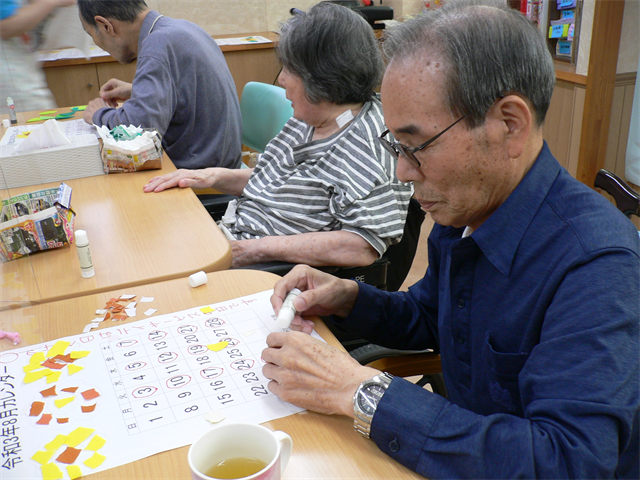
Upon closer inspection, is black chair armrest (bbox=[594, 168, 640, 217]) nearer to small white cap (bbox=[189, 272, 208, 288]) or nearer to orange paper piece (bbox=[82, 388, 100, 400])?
small white cap (bbox=[189, 272, 208, 288])

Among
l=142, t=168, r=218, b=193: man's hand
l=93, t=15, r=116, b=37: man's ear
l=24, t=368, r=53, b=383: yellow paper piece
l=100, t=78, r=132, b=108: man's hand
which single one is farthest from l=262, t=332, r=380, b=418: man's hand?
l=100, t=78, r=132, b=108: man's hand

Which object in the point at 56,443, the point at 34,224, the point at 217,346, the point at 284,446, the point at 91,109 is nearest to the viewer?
the point at 284,446

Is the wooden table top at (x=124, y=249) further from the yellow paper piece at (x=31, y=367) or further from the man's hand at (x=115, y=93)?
the man's hand at (x=115, y=93)

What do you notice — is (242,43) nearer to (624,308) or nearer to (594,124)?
(594,124)

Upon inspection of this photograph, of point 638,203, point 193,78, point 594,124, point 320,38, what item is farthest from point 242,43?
point 638,203

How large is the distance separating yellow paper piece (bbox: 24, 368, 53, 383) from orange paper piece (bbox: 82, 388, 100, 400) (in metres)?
0.09

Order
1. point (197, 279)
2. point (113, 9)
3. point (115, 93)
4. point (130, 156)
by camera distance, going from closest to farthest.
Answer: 1. point (197, 279)
2. point (130, 156)
3. point (113, 9)
4. point (115, 93)

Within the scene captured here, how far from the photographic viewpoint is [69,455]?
745 mm

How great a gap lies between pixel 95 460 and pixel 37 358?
0.98 feet

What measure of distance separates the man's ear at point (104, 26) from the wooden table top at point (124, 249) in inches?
35.9

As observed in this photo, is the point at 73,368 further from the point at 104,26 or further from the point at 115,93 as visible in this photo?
the point at 115,93

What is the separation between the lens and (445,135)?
84 cm

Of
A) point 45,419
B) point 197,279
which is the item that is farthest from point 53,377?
point 197,279

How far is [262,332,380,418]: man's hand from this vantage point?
80 cm
